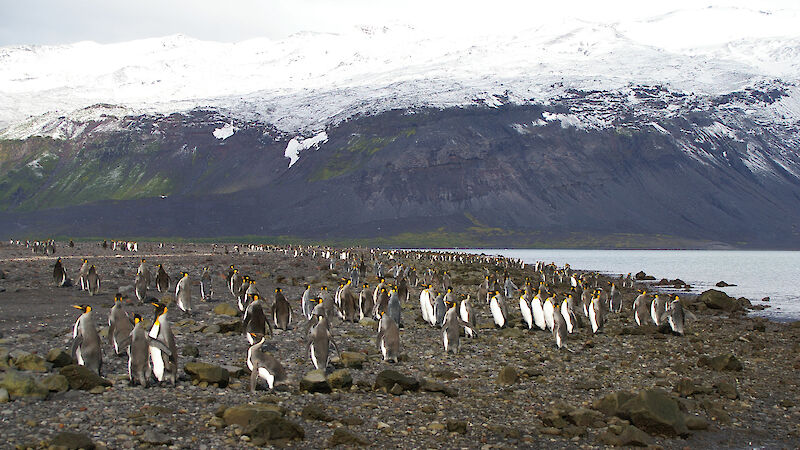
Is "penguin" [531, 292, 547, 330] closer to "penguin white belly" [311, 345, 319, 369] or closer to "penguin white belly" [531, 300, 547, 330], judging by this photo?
"penguin white belly" [531, 300, 547, 330]

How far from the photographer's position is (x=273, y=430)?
9.66 meters

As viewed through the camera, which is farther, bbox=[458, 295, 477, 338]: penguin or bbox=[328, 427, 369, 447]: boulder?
bbox=[458, 295, 477, 338]: penguin

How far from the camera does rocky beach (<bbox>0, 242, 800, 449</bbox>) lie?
32.2ft

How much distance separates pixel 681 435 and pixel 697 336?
39.9 feet

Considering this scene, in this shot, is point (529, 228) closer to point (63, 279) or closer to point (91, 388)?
point (63, 279)

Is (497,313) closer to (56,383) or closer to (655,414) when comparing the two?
(655,414)

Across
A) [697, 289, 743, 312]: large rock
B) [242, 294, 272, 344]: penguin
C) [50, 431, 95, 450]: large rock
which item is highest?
[242, 294, 272, 344]: penguin

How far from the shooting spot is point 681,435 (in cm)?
1110

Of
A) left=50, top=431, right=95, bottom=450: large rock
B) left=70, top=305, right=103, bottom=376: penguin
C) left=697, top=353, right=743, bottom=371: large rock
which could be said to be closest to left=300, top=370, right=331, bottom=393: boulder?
left=70, top=305, right=103, bottom=376: penguin

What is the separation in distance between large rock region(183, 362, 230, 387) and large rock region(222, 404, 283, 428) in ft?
6.05

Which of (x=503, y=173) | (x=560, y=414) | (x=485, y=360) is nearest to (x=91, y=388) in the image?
(x=560, y=414)

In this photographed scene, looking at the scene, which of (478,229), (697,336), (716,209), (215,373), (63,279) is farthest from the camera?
(716,209)

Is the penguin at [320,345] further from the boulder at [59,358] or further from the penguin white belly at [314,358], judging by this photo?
the boulder at [59,358]

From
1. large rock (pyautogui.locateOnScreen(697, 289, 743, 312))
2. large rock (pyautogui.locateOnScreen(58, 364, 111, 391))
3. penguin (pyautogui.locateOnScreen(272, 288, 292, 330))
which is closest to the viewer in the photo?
large rock (pyautogui.locateOnScreen(58, 364, 111, 391))
